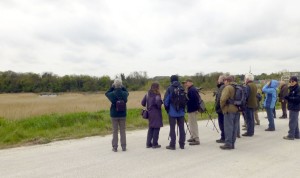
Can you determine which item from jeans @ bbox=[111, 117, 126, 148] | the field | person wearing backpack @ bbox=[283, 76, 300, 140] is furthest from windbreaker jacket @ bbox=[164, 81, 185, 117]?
the field

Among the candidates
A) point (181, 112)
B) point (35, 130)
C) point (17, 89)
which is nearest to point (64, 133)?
point (35, 130)

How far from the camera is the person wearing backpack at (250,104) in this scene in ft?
30.4

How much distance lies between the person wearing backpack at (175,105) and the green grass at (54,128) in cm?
312

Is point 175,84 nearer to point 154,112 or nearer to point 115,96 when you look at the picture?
point 154,112

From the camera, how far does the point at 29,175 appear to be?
17.8 ft

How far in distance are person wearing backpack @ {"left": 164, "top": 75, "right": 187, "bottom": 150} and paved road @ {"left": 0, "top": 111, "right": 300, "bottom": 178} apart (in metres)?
0.32

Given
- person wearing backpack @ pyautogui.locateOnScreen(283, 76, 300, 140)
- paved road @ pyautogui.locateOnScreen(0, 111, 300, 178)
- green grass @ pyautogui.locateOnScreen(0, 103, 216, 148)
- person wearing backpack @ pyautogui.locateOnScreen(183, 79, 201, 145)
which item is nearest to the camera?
paved road @ pyautogui.locateOnScreen(0, 111, 300, 178)

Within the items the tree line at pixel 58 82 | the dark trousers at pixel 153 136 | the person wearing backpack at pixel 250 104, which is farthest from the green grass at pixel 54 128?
the tree line at pixel 58 82

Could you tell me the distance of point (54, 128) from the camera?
10.8 metres

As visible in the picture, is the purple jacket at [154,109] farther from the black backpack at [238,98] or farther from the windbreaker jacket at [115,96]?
the black backpack at [238,98]

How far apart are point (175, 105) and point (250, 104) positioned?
10.8ft

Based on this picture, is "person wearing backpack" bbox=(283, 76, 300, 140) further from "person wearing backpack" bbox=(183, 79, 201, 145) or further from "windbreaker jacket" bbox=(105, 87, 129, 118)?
"windbreaker jacket" bbox=(105, 87, 129, 118)

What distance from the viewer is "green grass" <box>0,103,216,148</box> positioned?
348 inches

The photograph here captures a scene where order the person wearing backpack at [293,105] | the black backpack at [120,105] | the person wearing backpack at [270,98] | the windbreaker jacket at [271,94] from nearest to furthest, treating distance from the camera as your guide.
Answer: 1. the black backpack at [120,105]
2. the person wearing backpack at [293,105]
3. the person wearing backpack at [270,98]
4. the windbreaker jacket at [271,94]
